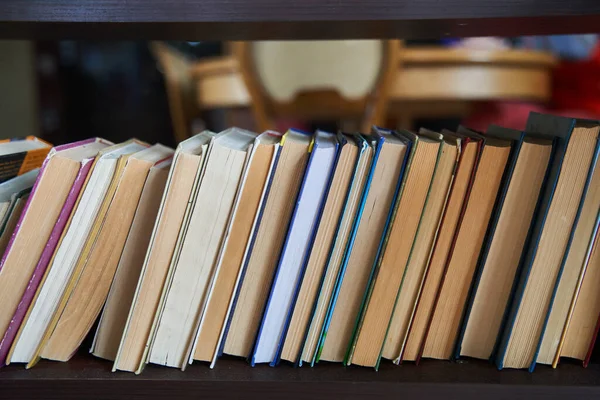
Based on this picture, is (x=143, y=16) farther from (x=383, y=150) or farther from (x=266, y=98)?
(x=266, y=98)

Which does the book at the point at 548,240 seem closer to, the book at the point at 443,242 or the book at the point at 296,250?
the book at the point at 443,242

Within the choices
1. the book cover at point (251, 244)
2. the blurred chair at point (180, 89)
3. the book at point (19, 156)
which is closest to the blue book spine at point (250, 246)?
the book cover at point (251, 244)

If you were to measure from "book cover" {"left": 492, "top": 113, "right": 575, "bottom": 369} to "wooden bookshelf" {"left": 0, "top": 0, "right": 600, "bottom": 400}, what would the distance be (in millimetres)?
A: 45

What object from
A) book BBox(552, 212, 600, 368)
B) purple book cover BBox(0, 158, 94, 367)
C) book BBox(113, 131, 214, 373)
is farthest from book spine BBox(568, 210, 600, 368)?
purple book cover BBox(0, 158, 94, 367)

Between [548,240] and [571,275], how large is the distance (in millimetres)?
54

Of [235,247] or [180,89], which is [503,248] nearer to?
[235,247]

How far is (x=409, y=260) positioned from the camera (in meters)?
0.65

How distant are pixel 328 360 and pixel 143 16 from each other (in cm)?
43

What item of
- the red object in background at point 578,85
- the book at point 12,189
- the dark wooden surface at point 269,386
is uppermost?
the red object in background at point 578,85

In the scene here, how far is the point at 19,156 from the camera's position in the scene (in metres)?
0.73

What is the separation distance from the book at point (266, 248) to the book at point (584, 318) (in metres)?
0.35

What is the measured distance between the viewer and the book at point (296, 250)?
0.63 m

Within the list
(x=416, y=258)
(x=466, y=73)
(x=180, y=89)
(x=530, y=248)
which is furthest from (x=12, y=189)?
(x=180, y=89)

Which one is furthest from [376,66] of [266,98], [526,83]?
[526,83]
